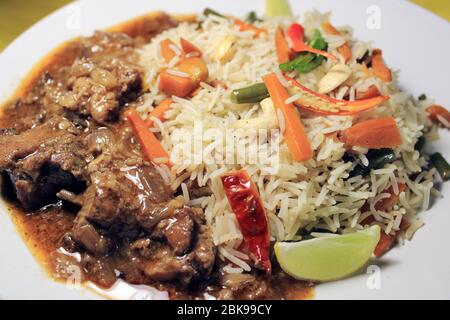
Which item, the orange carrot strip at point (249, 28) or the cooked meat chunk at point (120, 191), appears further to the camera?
the orange carrot strip at point (249, 28)

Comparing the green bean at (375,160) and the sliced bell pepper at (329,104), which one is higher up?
the sliced bell pepper at (329,104)

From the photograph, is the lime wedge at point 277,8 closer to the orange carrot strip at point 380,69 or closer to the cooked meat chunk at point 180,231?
the orange carrot strip at point 380,69

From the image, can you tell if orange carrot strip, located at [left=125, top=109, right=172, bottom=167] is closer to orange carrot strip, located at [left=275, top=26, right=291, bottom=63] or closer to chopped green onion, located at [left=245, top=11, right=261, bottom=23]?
orange carrot strip, located at [left=275, top=26, right=291, bottom=63]

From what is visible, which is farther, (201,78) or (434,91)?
(434,91)

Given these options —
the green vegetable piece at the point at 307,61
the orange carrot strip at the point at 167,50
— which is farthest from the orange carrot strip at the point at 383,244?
the orange carrot strip at the point at 167,50

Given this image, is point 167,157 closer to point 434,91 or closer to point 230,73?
point 230,73

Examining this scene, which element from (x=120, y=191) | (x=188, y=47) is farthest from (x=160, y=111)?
(x=120, y=191)

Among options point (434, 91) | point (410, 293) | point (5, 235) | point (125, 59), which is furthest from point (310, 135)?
point (5, 235)

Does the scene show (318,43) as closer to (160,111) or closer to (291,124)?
(291,124)
